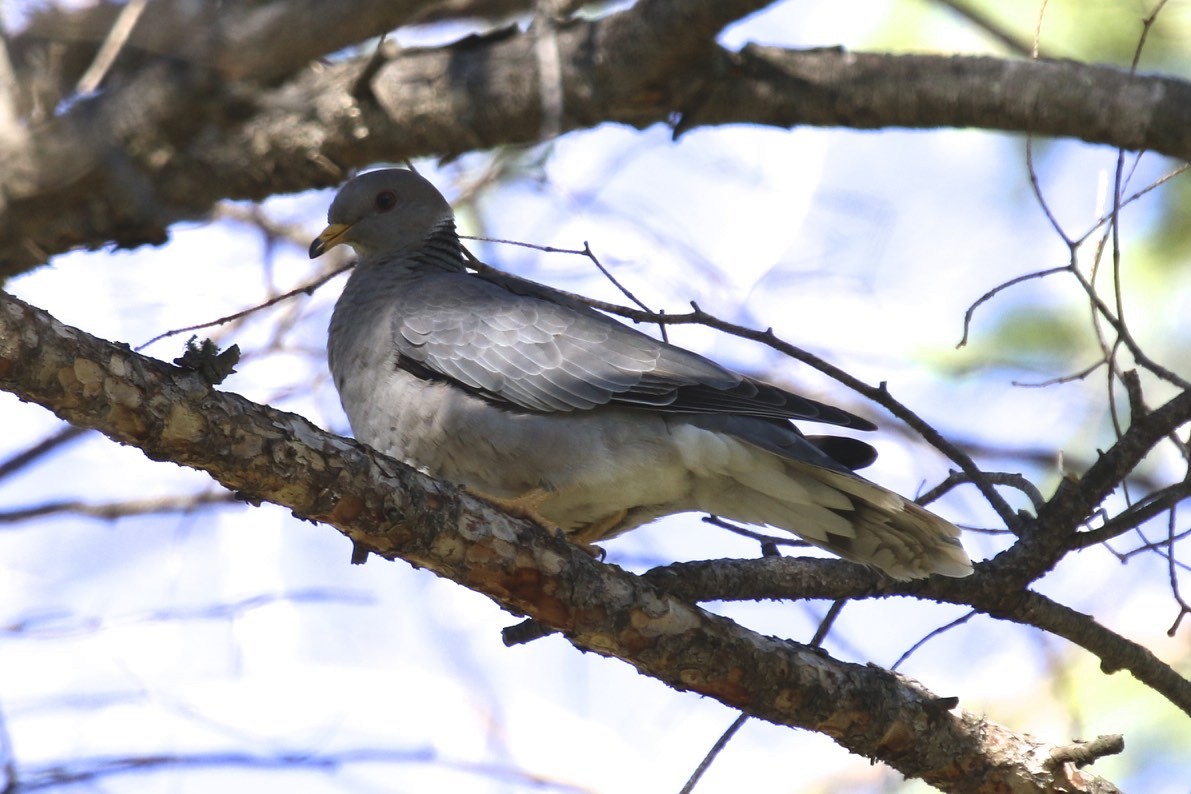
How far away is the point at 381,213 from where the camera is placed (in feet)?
16.7

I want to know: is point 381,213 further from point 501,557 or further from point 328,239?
point 501,557

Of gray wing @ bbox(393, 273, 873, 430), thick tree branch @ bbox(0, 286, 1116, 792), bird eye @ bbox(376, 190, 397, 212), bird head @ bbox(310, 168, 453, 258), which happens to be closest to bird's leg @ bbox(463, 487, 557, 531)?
thick tree branch @ bbox(0, 286, 1116, 792)

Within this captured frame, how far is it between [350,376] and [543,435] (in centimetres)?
79

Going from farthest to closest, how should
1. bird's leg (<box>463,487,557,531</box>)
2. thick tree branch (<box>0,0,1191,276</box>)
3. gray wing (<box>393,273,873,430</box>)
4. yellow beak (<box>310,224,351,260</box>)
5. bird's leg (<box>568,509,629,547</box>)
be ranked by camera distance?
yellow beak (<box>310,224,351,260</box>) → thick tree branch (<box>0,0,1191,276</box>) → bird's leg (<box>568,509,629,547</box>) → gray wing (<box>393,273,873,430</box>) → bird's leg (<box>463,487,557,531</box>)

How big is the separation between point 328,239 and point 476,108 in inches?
31.1

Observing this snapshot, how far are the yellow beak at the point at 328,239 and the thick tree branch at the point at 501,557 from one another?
7.05 feet

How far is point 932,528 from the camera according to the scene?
3668 mm

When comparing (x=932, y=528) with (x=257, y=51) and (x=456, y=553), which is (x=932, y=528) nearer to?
(x=456, y=553)

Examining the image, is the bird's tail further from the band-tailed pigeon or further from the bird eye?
the bird eye

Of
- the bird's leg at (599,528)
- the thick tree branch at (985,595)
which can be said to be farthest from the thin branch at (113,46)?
the thick tree branch at (985,595)

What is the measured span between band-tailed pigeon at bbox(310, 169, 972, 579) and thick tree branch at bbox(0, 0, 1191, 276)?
854 millimetres

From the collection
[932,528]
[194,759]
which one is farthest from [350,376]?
[932,528]

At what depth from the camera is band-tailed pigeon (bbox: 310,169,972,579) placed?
3795mm

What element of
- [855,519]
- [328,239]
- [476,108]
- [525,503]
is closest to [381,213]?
[328,239]
